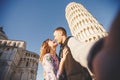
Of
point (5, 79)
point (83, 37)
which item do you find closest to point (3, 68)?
point (5, 79)

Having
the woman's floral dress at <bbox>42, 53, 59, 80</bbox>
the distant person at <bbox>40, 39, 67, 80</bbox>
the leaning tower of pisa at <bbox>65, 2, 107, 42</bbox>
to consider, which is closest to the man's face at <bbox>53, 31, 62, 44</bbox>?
the distant person at <bbox>40, 39, 67, 80</bbox>

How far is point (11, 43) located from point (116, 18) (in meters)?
31.8

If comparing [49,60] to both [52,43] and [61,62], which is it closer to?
[52,43]

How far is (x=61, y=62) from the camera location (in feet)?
4.77

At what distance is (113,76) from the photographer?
0.40 metres

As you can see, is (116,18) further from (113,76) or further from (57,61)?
(57,61)

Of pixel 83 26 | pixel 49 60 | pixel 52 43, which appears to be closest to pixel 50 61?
pixel 49 60

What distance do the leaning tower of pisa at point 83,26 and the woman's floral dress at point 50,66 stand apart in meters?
19.0

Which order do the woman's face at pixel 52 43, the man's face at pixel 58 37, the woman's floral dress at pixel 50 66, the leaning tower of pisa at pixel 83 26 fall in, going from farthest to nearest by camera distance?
1. the leaning tower of pisa at pixel 83 26
2. the woman's face at pixel 52 43
3. the woman's floral dress at pixel 50 66
4. the man's face at pixel 58 37

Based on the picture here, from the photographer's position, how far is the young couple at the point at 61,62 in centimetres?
111

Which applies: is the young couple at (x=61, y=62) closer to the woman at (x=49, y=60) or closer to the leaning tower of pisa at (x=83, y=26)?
the woman at (x=49, y=60)

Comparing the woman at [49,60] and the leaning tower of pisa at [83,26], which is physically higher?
the leaning tower of pisa at [83,26]

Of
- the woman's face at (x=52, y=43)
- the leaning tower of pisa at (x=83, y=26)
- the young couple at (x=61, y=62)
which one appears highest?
the leaning tower of pisa at (x=83, y=26)

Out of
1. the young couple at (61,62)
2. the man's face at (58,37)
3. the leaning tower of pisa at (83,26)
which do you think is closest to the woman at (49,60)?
the young couple at (61,62)
